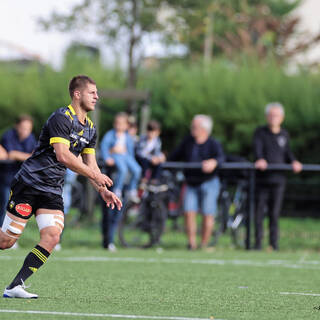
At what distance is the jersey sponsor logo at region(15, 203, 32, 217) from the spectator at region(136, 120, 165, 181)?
6982mm

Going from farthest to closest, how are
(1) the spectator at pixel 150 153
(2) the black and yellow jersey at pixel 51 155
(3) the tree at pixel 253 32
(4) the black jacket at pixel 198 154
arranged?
(3) the tree at pixel 253 32 → (1) the spectator at pixel 150 153 → (4) the black jacket at pixel 198 154 → (2) the black and yellow jersey at pixel 51 155

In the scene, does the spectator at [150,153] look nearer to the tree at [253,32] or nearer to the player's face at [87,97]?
the player's face at [87,97]

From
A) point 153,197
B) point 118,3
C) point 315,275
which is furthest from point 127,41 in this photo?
point 315,275

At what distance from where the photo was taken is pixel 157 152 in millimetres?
14461

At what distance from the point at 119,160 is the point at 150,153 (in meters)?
0.89

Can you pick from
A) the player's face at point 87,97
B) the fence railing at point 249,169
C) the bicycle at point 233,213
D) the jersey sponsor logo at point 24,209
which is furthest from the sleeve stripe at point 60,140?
the bicycle at point 233,213

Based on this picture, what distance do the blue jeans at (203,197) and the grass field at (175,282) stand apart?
2.34ft

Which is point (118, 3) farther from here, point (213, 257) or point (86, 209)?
point (213, 257)

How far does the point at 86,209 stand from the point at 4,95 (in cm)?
781

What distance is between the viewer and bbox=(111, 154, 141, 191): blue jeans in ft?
44.4

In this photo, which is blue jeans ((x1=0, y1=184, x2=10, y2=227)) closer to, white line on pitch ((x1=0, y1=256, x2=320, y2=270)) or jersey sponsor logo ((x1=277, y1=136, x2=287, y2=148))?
white line on pitch ((x1=0, y1=256, x2=320, y2=270))

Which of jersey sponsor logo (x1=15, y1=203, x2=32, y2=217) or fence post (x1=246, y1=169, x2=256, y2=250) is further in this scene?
fence post (x1=246, y1=169, x2=256, y2=250)

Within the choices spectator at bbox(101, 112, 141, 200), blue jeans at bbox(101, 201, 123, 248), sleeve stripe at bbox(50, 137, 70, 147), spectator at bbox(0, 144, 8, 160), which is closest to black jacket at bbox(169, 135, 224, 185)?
spectator at bbox(101, 112, 141, 200)

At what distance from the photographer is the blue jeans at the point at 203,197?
13188mm
